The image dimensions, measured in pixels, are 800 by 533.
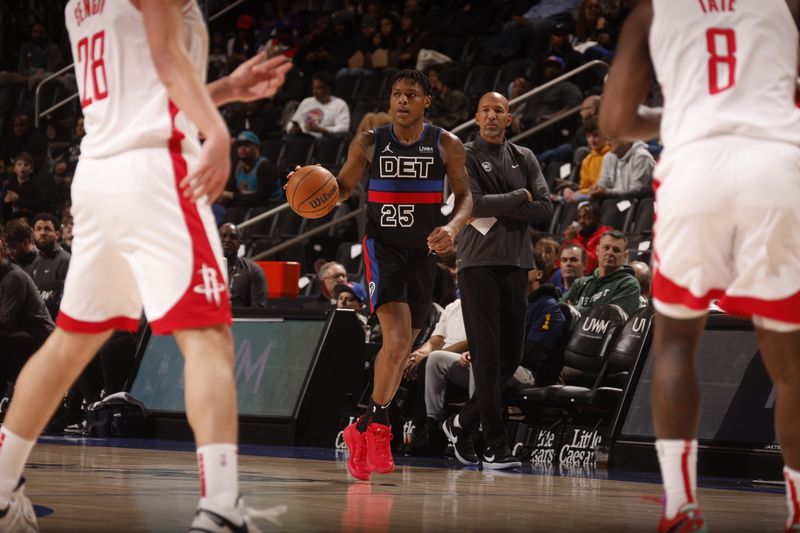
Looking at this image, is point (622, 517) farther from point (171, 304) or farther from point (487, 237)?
point (487, 237)

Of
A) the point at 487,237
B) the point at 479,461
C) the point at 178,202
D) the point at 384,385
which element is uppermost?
the point at 178,202

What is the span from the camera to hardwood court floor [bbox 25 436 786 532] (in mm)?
4238

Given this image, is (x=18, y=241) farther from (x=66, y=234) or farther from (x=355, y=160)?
(x=355, y=160)

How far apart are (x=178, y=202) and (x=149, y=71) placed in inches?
16.5

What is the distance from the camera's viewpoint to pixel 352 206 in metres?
14.0

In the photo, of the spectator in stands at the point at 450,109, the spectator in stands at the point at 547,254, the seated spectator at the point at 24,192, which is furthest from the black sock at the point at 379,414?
the seated spectator at the point at 24,192

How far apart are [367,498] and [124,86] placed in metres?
2.22

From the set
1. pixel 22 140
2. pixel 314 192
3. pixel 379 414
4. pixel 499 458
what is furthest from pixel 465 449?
pixel 22 140

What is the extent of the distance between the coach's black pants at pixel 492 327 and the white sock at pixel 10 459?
424cm

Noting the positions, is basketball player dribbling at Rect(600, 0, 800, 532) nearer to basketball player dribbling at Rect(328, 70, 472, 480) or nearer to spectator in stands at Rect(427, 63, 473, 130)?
basketball player dribbling at Rect(328, 70, 472, 480)

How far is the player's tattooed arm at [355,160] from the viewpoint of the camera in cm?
724

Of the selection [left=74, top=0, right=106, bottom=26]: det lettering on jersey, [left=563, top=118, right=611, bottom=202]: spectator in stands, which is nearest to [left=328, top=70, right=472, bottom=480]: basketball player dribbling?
[left=74, top=0, right=106, bottom=26]: det lettering on jersey

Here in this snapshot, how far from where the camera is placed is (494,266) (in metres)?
7.87

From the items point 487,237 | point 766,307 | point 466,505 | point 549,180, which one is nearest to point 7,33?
point 549,180
